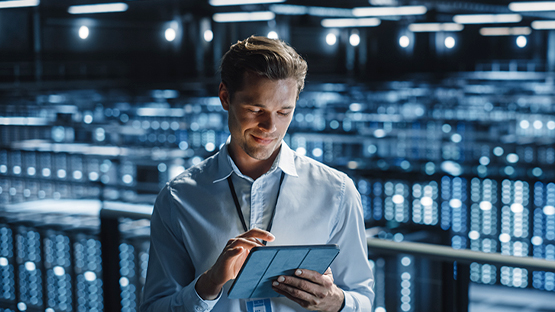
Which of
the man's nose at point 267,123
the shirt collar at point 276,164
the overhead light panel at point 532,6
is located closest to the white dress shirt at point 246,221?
the shirt collar at point 276,164

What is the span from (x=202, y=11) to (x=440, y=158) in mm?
6509

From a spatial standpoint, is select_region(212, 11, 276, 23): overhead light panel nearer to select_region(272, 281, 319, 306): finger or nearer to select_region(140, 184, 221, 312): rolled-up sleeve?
select_region(140, 184, 221, 312): rolled-up sleeve

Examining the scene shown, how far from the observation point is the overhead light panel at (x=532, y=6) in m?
8.53

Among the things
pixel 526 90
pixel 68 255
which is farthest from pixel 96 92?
pixel 526 90

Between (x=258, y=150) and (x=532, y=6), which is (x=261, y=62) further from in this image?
(x=532, y=6)

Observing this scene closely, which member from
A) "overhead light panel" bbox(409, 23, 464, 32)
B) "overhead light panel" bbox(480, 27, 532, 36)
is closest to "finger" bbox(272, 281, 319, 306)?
"overhead light panel" bbox(409, 23, 464, 32)

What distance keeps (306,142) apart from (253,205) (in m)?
5.38

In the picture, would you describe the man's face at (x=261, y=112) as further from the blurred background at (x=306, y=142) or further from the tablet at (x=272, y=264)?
the blurred background at (x=306, y=142)

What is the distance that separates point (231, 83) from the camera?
1277 mm

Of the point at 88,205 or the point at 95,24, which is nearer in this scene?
the point at 88,205

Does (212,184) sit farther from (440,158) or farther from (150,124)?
(150,124)

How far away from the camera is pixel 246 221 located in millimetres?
1352

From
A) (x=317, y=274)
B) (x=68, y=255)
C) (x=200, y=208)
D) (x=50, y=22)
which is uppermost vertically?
(x=50, y=22)

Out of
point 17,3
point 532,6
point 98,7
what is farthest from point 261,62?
point 532,6
